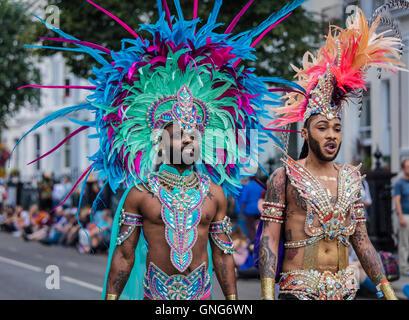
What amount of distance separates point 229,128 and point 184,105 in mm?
399

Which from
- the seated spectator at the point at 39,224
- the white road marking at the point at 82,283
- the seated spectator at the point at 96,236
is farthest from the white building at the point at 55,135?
the white road marking at the point at 82,283

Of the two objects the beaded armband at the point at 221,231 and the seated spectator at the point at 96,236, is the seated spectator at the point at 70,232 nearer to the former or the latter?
the seated spectator at the point at 96,236

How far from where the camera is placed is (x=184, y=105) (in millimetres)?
4332

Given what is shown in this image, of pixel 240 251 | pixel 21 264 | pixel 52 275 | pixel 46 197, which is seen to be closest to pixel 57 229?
pixel 46 197

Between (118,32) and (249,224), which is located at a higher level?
(118,32)

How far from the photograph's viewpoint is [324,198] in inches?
167

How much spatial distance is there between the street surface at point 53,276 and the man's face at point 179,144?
98.6 inches

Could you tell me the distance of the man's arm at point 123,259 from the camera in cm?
419

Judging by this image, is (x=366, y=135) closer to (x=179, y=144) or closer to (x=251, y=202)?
(x=251, y=202)

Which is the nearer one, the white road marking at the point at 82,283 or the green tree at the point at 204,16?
the white road marking at the point at 82,283

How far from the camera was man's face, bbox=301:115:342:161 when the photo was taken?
170 inches

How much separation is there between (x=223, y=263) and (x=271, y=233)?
355mm
